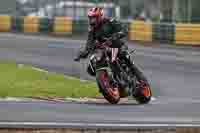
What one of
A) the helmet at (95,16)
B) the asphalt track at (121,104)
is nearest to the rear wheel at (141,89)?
the asphalt track at (121,104)

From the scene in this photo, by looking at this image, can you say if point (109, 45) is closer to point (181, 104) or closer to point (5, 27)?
point (181, 104)

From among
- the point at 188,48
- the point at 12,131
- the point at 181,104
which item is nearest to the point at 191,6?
the point at 188,48

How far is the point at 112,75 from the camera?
12.6 metres

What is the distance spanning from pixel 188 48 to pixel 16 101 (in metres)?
15.9

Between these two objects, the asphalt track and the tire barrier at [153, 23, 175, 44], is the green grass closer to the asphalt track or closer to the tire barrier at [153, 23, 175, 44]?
the asphalt track

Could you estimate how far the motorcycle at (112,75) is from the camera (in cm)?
1243

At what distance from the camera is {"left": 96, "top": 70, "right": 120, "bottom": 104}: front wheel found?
1241 centimetres

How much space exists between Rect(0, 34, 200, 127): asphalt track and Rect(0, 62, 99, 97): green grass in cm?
147

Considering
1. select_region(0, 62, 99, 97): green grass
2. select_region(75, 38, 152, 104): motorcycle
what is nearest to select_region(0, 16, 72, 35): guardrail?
select_region(0, 62, 99, 97): green grass

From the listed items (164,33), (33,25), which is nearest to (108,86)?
(164,33)

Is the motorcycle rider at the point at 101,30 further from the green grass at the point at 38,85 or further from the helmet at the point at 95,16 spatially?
the green grass at the point at 38,85

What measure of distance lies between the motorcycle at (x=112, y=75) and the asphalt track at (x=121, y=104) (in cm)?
25

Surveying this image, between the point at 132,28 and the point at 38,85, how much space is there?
15620 mm

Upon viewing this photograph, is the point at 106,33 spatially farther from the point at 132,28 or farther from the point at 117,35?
the point at 132,28
